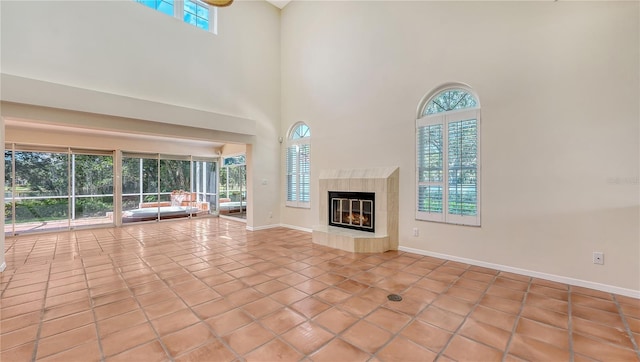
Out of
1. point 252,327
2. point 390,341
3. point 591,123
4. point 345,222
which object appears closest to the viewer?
point 390,341

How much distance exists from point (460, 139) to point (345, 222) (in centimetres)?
258

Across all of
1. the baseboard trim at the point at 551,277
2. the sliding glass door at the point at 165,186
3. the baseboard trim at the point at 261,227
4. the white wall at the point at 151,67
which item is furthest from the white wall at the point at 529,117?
the sliding glass door at the point at 165,186

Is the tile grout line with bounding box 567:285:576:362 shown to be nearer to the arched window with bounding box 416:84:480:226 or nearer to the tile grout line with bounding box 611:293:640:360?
the tile grout line with bounding box 611:293:640:360

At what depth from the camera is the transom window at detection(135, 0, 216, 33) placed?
548cm

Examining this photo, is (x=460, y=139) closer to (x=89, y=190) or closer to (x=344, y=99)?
(x=344, y=99)

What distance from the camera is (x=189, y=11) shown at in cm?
588

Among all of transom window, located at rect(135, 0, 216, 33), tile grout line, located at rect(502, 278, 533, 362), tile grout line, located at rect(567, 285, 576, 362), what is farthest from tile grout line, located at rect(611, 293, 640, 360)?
A: transom window, located at rect(135, 0, 216, 33)

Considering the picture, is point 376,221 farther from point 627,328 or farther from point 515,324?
point 627,328

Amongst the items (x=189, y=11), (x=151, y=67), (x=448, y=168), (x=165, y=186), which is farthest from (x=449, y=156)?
(x=165, y=186)

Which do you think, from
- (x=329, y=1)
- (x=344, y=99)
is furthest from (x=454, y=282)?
(x=329, y=1)

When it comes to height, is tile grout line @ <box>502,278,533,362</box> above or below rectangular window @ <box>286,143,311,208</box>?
below

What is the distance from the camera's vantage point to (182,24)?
18.2ft

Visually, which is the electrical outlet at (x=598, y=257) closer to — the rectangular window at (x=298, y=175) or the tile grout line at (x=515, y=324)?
the tile grout line at (x=515, y=324)

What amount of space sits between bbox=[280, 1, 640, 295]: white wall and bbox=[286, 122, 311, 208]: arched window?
1.68 metres
